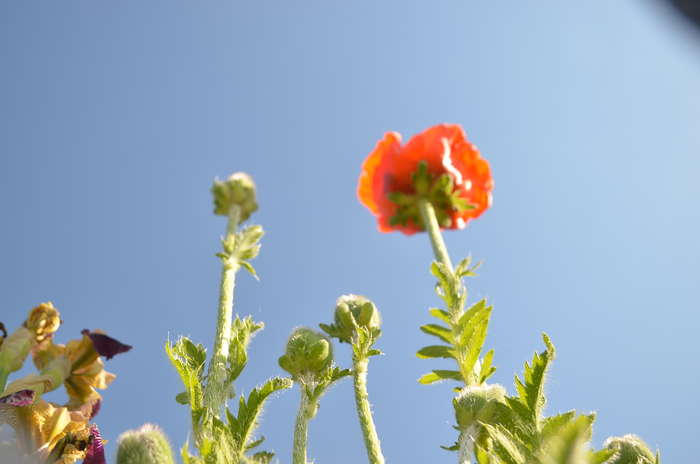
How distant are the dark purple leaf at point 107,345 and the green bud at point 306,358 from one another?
0.50 meters

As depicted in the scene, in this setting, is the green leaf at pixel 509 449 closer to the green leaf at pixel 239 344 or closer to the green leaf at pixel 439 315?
the green leaf at pixel 439 315

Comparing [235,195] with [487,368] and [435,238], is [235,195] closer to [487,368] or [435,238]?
[435,238]

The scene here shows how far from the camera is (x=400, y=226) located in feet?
9.82

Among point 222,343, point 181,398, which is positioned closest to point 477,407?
point 222,343

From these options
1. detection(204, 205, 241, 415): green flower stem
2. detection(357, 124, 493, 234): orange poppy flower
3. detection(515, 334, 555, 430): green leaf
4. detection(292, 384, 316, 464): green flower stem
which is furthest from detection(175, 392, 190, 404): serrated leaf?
detection(357, 124, 493, 234): orange poppy flower

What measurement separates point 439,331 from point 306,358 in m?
0.42

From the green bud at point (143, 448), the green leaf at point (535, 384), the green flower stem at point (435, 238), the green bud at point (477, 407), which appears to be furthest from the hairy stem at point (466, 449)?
the green flower stem at point (435, 238)

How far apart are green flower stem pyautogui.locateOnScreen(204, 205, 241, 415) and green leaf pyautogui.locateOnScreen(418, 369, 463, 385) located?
59 cm

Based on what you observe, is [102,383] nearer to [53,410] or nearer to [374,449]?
[53,410]

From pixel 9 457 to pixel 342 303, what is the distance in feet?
4.88

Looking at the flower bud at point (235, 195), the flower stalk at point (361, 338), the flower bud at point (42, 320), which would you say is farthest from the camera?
the flower bud at point (235, 195)

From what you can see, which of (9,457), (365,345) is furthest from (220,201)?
(9,457)

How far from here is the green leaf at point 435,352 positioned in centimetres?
182

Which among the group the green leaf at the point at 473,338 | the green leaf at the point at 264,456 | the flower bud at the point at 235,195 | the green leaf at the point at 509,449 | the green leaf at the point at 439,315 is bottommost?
the green leaf at the point at 509,449
